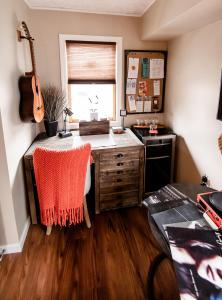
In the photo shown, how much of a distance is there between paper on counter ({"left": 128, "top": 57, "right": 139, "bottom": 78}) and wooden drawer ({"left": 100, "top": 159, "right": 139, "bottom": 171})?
1.14 m

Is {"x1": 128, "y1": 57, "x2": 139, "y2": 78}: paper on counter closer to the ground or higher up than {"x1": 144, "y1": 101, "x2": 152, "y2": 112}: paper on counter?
higher up

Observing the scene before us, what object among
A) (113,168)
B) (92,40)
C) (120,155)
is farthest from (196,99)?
(92,40)

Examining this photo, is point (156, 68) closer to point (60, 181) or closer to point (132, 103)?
point (132, 103)

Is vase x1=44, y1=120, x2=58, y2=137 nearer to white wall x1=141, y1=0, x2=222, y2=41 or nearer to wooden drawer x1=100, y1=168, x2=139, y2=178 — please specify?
wooden drawer x1=100, y1=168, x2=139, y2=178

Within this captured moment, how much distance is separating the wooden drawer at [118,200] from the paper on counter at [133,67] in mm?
1465

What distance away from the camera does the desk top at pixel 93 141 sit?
85.7 inches

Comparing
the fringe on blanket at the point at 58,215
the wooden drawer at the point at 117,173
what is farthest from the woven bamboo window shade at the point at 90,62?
the fringe on blanket at the point at 58,215

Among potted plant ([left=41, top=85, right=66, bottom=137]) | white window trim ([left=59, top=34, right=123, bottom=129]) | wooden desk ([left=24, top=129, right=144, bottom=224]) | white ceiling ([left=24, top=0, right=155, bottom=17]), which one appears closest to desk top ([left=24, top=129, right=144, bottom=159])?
wooden desk ([left=24, top=129, right=144, bottom=224])

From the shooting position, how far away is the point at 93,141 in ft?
7.64

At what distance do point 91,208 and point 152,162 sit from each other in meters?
0.90

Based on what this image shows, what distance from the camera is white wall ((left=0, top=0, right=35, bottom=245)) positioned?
1564mm

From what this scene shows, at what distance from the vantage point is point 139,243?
191 cm

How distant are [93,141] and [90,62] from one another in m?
1.00

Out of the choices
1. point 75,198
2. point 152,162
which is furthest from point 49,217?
point 152,162
